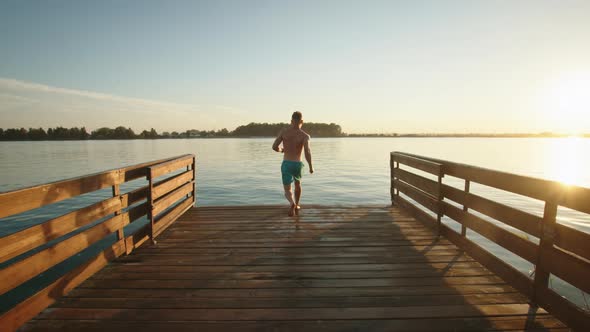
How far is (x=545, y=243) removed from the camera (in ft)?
9.34

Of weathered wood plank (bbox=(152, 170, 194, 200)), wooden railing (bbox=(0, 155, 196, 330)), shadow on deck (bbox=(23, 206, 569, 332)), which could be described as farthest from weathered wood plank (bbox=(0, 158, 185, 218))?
shadow on deck (bbox=(23, 206, 569, 332))

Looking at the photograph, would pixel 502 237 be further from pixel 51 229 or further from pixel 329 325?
pixel 51 229

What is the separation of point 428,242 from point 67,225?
487cm

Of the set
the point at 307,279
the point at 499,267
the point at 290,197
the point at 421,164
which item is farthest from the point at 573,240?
the point at 290,197

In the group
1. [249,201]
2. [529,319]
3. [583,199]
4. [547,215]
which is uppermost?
[583,199]

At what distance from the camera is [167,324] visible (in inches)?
106

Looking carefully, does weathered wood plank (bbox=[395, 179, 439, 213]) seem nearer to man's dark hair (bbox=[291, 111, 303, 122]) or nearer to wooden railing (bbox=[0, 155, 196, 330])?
man's dark hair (bbox=[291, 111, 303, 122])

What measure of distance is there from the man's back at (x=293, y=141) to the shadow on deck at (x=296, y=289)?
1.75 metres

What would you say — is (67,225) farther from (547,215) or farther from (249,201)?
(249,201)

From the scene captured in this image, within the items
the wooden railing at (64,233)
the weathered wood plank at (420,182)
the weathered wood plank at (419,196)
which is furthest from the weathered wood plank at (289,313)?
the weathered wood plank at (420,182)

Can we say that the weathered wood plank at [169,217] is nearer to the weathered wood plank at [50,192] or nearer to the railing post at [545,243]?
the weathered wood plank at [50,192]

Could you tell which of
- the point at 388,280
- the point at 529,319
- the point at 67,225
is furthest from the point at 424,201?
the point at 67,225

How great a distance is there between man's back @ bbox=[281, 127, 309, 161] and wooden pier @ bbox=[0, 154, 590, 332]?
1.60 meters

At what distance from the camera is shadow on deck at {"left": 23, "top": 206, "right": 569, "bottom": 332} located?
2.72 m
